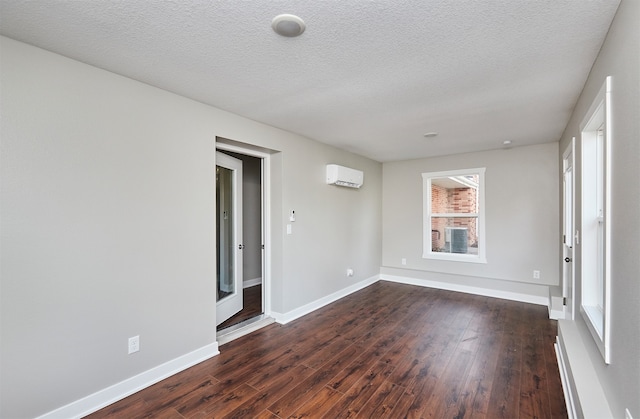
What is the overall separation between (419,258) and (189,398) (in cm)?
441

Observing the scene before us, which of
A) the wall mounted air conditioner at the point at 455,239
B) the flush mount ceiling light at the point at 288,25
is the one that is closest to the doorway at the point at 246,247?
the flush mount ceiling light at the point at 288,25

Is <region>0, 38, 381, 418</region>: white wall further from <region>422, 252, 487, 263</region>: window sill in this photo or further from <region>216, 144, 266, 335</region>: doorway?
<region>422, 252, 487, 263</region>: window sill

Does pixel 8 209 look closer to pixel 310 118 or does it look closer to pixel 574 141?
pixel 310 118

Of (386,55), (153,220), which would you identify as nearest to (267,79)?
(386,55)

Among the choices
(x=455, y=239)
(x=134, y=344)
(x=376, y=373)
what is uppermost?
(x=455, y=239)

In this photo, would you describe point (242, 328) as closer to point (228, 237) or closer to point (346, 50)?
point (228, 237)

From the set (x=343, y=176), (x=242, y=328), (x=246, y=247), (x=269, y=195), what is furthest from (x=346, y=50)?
(x=246, y=247)

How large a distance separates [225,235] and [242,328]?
1.14m

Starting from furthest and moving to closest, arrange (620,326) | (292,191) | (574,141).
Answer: (292,191), (574,141), (620,326)

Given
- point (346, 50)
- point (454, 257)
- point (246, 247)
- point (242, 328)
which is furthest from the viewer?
point (246, 247)

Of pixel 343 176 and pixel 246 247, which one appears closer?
pixel 343 176

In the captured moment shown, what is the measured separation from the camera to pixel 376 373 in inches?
99.2

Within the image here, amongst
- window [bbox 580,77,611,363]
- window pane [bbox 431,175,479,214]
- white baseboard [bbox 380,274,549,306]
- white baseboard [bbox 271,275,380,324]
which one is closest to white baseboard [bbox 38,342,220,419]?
white baseboard [bbox 271,275,380,324]

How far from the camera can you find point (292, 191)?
3805mm
